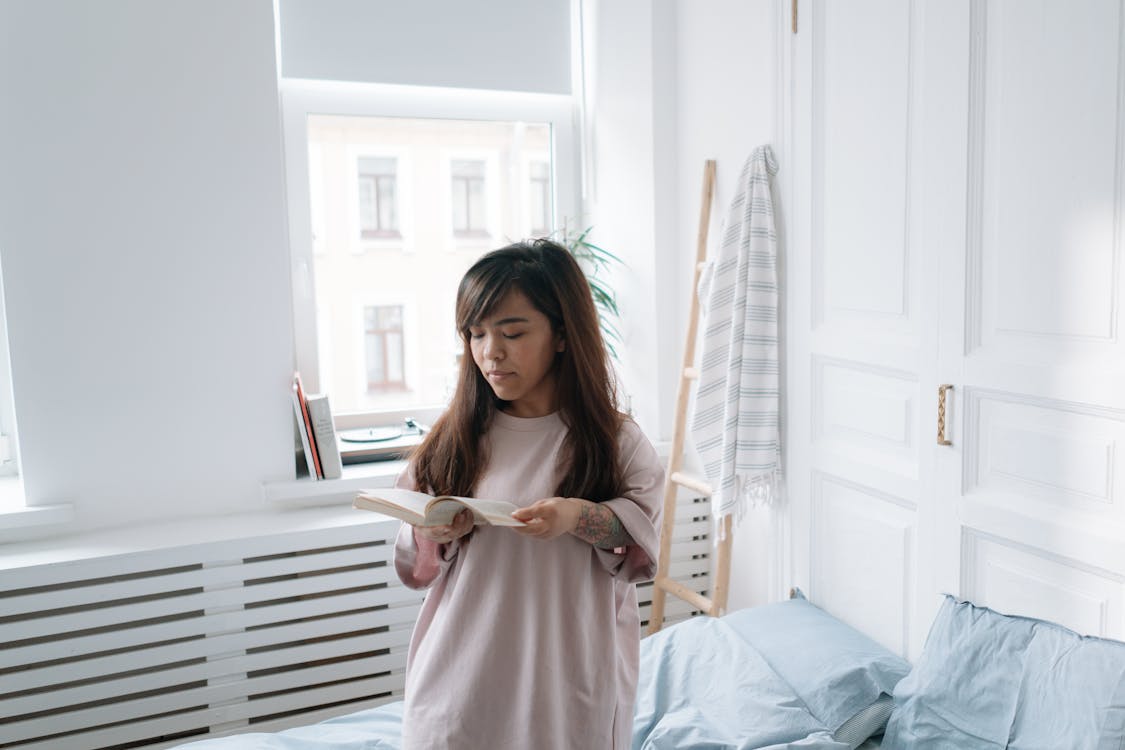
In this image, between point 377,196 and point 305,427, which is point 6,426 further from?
point 377,196

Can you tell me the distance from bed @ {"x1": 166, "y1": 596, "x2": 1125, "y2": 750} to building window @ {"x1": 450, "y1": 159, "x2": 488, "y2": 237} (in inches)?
61.7

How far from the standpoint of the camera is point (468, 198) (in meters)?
3.00

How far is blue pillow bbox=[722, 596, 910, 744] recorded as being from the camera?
1.68 meters

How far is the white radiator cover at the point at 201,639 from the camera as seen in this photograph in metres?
2.07

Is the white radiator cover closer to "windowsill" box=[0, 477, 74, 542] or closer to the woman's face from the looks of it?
"windowsill" box=[0, 477, 74, 542]

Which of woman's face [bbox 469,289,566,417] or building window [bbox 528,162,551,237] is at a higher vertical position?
building window [bbox 528,162,551,237]

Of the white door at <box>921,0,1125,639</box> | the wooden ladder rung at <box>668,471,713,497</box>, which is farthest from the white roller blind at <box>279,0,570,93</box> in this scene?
the white door at <box>921,0,1125,639</box>

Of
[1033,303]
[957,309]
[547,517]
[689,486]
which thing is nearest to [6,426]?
[689,486]

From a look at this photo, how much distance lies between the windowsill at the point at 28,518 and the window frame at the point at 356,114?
2.59 feet

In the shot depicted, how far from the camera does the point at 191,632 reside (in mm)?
2184

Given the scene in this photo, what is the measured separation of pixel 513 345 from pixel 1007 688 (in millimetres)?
1005

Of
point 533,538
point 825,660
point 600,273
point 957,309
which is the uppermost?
point 600,273

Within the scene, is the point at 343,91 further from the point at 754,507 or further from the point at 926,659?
the point at 926,659

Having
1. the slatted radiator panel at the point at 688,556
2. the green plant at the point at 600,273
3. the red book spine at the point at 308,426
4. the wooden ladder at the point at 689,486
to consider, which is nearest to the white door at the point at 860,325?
the wooden ladder at the point at 689,486
